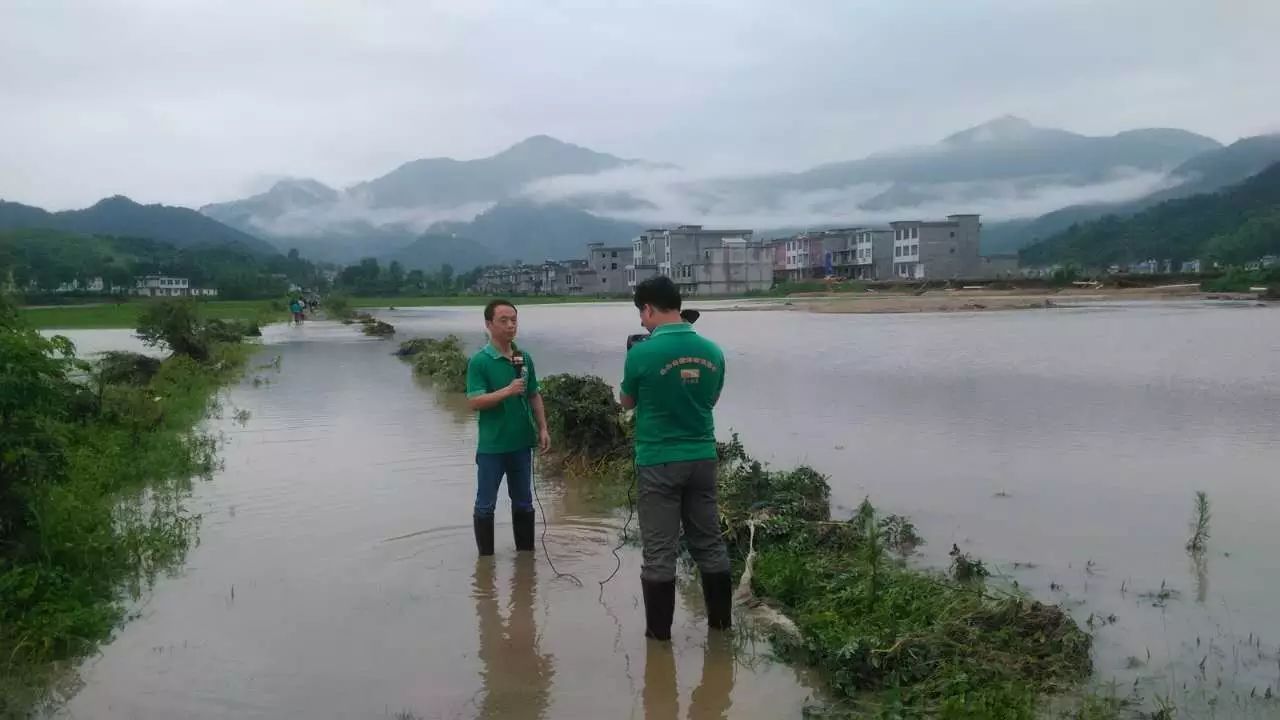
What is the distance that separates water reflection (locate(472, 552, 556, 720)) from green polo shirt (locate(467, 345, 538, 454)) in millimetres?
936

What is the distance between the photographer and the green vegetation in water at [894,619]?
4527 mm

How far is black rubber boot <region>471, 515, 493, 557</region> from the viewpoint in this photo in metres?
7.02

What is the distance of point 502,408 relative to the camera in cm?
665

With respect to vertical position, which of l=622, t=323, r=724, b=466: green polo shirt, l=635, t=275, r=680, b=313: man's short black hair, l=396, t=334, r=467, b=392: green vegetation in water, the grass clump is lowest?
l=396, t=334, r=467, b=392: green vegetation in water

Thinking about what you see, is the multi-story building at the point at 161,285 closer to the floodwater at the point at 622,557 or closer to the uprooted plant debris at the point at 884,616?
the floodwater at the point at 622,557

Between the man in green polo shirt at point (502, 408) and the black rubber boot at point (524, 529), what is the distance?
0.54ft

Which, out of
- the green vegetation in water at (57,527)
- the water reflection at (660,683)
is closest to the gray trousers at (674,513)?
the water reflection at (660,683)

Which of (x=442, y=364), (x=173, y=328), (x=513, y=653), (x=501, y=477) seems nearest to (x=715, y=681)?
(x=513, y=653)

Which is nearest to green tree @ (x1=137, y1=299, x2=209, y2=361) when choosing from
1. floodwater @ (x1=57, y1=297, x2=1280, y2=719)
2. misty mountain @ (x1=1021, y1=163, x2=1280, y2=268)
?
floodwater @ (x1=57, y1=297, x2=1280, y2=719)

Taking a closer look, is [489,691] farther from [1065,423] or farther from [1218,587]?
[1065,423]

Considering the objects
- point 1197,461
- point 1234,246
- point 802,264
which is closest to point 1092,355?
point 1197,461

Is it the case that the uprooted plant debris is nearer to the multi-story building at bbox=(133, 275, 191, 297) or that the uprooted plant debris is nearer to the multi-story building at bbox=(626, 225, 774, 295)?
the multi-story building at bbox=(626, 225, 774, 295)

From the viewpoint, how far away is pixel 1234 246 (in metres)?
96.0

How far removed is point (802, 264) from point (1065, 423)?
110 meters
